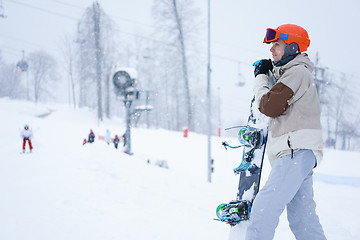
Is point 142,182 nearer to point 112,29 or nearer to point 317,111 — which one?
point 317,111

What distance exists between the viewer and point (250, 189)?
1.93 m

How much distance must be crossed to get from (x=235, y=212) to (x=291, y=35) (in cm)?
127

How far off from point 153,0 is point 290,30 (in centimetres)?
2348

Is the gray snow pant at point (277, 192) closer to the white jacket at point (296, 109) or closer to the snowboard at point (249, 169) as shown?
the white jacket at point (296, 109)

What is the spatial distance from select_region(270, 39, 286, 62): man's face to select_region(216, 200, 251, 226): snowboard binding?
105 cm

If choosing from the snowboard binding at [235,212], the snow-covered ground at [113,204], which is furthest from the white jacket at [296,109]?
A: the snow-covered ground at [113,204]

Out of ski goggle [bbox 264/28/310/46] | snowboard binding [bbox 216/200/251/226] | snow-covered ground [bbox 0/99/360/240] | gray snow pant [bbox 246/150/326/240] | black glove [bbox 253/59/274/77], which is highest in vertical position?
ski goggle [bbox 264/28/310/46]

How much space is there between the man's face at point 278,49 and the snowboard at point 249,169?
0.45 feet

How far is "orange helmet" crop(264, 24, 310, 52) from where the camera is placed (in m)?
1.72

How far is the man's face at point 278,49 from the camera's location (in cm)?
175

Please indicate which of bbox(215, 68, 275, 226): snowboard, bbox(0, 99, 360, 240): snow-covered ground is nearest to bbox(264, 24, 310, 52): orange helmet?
bbox(215, 68, 275, 226): snowboard

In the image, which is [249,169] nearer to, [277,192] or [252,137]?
[252,137]

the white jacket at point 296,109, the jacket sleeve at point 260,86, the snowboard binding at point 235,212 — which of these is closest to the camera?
the white jacket at point 296,109

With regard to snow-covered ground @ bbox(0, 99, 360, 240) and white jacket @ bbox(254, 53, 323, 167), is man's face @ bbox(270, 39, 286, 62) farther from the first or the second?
snow-covered ground @ bbox(0, 99, 360, 240)
